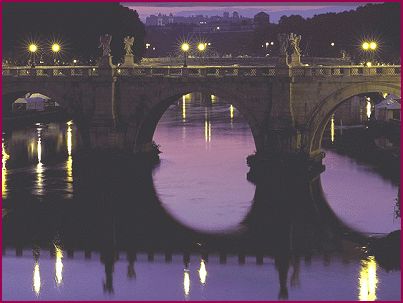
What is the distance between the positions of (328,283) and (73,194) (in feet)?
97.4

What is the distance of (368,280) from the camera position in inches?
2263

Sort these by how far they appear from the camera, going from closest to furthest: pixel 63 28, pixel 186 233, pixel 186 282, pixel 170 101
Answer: pixel 186 282
pixel 186 233
pixel 170 101
pixel 63 28

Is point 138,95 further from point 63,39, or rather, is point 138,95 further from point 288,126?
point 63,39

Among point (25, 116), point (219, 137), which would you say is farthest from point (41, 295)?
point (25, 116)

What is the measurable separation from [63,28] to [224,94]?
5011cm

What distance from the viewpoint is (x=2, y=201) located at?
79938mm

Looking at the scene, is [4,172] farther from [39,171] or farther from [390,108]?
[390,108]

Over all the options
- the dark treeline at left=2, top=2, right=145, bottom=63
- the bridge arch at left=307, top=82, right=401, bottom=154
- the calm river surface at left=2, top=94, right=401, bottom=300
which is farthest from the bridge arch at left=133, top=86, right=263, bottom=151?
the dark treeline at left=2, top=2, right=145, bottom=63

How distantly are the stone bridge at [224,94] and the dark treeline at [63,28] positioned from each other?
31.9 m

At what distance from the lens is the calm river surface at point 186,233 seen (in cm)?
5766

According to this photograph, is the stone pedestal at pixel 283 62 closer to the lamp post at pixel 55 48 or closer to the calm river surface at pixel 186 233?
the calm river surface at pixel 186 233

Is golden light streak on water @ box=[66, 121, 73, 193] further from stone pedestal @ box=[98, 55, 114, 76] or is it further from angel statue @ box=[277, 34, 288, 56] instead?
angel statue @ box=[277, 34, 288, 56]

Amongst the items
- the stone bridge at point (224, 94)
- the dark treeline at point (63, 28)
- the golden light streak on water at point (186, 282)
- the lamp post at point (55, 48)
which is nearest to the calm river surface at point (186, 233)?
the golden light streak on water at point (186, 282)

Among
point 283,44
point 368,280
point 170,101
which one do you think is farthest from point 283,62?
point 368,280
